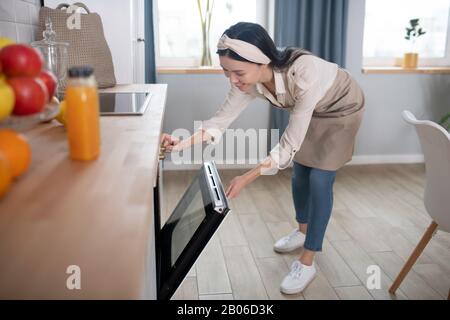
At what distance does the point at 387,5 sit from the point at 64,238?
12.5 feet

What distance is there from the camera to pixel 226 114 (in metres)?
→ 1.84

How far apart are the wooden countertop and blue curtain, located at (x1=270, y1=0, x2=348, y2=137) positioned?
2.83 m

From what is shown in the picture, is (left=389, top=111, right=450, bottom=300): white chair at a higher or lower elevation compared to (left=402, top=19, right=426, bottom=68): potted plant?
lower

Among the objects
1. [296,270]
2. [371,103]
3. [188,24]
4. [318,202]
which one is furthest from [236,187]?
[371,103]

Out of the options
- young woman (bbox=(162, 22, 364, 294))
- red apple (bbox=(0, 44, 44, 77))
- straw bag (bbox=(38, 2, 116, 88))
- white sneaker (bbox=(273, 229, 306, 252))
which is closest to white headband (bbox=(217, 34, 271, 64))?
young woman (bbox=(162, 22, 364, 294))

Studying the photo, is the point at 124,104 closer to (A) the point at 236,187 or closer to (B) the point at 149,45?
(A) the point at 236,187

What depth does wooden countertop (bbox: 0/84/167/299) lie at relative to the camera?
0.42 meters

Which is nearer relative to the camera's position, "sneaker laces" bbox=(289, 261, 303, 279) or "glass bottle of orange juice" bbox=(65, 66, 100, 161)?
"glass bottle of orange juice" bbox=(65, 66, 100, 161)

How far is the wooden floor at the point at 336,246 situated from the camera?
1937 mm

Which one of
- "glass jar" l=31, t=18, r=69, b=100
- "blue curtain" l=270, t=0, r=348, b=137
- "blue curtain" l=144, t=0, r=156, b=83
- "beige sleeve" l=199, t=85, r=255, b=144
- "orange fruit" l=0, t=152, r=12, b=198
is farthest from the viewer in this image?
"blue curtain" l=270, t=0, r=348, b=137

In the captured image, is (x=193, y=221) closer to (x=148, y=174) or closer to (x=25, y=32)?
(x=148, y=174)

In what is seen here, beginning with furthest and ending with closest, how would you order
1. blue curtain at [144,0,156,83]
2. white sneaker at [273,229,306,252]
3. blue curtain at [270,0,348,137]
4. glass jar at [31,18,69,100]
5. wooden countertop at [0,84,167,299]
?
blue curtain at [270,0,348,137] → blue curtain at [144,0,156,83] → white sneaker at [273,229,306,252] → glass jar at [31,18,69,100] → wooden countertop at [0,84,167,299]

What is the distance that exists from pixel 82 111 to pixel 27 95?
0.08 metres

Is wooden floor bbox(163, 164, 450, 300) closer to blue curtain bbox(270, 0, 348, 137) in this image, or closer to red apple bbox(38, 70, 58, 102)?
blue curtain bbox(270, 0, 348, 137)
